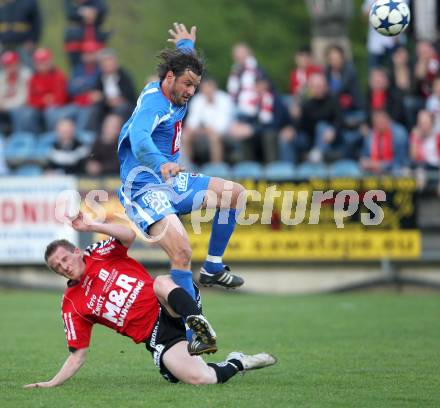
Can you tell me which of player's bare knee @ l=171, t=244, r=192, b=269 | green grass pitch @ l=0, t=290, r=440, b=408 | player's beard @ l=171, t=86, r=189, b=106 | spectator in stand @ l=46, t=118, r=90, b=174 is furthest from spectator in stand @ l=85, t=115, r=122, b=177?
player's bare knee @ l=171, t=244, r=192, b=269

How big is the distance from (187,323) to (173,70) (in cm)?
203

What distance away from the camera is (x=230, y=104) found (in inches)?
658

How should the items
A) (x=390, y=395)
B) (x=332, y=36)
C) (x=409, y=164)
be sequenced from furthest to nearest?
(x=332, y=36) → (x=409, y=164) → (x=390, y=395)

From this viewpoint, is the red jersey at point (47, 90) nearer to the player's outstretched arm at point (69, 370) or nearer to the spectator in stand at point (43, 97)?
the spectator in stand at point (43, 97)

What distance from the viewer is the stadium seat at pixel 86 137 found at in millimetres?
16672

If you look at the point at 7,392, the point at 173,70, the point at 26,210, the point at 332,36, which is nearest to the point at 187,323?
the point at 7,392

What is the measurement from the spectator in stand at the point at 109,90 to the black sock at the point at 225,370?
9.59m

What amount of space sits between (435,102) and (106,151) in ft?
16.3

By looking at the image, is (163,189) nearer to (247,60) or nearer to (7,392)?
(7,392)

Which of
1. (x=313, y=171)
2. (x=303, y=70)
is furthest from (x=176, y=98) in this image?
(x=303, y=70)

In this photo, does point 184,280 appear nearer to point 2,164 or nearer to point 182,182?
point 182,182

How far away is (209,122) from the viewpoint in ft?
54.1

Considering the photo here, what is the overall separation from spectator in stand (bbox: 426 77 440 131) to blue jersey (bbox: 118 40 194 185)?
754cm

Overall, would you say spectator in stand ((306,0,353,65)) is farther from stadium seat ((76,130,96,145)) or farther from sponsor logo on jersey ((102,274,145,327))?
sponsor logo on jersey ((102,274,145,327))
